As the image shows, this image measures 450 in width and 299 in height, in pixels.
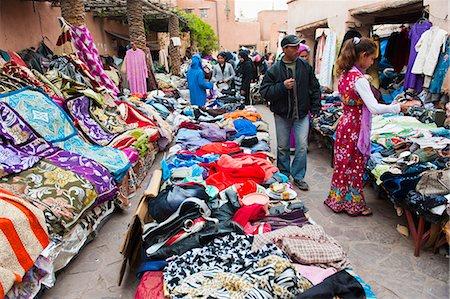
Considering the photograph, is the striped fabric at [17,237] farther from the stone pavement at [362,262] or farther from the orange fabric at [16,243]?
the stone pavement at [362,262]

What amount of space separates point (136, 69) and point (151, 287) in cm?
921

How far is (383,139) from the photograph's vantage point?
14.2 feet

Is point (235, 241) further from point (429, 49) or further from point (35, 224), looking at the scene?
point (429, 49)

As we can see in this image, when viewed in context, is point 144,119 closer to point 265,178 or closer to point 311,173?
point 311,173

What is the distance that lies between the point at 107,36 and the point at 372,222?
1404 centimetres

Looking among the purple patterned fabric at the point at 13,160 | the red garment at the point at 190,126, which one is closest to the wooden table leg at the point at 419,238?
the red garment at the point at 190,126

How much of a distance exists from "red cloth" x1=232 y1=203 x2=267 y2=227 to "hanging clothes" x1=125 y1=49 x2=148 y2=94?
335 inches

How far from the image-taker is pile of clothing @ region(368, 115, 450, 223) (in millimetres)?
2924

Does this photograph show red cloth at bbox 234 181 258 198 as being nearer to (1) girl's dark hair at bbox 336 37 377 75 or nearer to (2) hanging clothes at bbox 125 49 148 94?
(1) girl's dark hair at bbox 336 37 377 75

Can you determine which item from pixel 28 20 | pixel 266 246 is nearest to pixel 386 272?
pixel 266 246

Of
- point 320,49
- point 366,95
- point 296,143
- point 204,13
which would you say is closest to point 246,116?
point 296,143

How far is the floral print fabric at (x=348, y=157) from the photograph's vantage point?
3.56 meters

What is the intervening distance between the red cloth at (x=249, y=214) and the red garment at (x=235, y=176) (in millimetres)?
531

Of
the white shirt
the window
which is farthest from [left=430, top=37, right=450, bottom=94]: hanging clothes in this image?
the window
